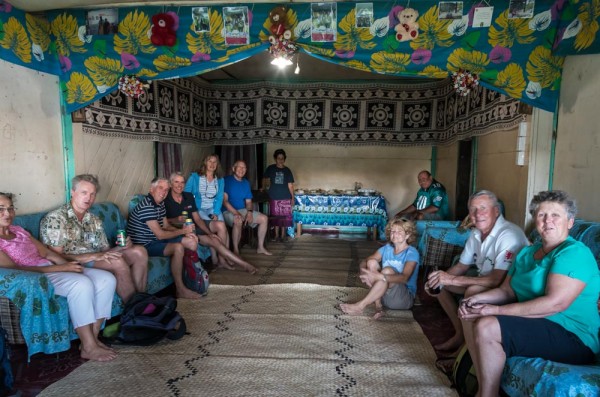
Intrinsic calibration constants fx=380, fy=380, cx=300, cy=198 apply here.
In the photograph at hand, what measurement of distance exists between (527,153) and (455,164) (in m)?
2.35

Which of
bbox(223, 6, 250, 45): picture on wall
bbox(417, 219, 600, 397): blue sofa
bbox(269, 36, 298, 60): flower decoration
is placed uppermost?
bbox(223, 6, 250, 45): picture on wall

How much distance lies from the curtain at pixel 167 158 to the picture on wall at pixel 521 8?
4.22 m

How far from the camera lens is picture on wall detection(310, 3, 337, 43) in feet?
9.80

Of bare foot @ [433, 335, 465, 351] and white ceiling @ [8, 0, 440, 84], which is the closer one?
bare foot @ [433, 335, 465, 351]

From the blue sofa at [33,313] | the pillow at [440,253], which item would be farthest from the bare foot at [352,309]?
the blue sofa at [33,313]

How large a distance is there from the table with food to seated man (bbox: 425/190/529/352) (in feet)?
10.9

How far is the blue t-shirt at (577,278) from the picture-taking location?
163 centimetres

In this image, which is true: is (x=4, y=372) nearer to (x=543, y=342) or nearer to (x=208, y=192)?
(x=543, y=342)

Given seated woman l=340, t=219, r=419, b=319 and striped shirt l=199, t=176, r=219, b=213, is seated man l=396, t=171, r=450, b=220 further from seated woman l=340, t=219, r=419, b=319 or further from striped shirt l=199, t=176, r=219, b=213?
striped shirt l=199, t=176, r=219, b=213

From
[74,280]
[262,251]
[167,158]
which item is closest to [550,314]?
[74,280]

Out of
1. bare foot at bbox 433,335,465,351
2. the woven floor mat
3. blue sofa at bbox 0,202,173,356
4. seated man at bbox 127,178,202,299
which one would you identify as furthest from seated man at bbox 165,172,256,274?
bare foot at bbox 433,335,465,351

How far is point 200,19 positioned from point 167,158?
2589mm

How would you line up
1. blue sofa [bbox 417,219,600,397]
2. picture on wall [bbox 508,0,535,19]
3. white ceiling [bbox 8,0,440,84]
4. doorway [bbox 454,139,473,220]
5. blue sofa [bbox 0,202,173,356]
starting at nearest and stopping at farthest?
blue sofa [bbox 417,219,600,397] → blue sofa [bbox 0,202,173,356] → picture on wall [bbox 508,0,535,19] → doorway [bbox 454,139,473,220] → white ceiling [bbox 8,0,440,84]

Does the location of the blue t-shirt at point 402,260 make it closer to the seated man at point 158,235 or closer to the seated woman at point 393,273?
the seated woman at point 393,273
